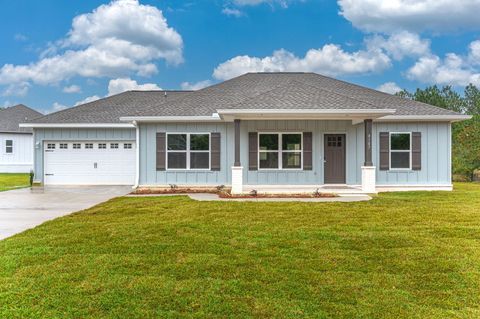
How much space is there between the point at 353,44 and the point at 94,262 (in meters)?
23.1

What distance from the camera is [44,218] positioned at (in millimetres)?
8172

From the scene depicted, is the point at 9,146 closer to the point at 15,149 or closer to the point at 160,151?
the point at 15,149

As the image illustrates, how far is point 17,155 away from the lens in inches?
1093

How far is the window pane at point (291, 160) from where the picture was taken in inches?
543

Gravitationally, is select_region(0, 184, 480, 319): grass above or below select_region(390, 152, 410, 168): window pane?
below

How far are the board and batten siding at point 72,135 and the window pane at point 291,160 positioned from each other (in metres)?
7.61

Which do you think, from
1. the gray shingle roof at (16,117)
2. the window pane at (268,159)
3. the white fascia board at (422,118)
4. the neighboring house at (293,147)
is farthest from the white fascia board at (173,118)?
the gray shingle roof at (16,117)

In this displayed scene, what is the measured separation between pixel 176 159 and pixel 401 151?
8640mm

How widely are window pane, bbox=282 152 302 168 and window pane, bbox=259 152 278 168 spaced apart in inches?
11.9

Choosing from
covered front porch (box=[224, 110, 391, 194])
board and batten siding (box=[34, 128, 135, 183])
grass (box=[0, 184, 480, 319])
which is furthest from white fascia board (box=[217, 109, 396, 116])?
board and batten siding (box=[34, 128, 135, 183])

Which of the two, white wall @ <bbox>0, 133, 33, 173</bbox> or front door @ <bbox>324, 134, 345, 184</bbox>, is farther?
white wall @ <bbox>0, 133, 33, 173</bbox>

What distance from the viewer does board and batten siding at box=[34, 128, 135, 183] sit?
17188mm

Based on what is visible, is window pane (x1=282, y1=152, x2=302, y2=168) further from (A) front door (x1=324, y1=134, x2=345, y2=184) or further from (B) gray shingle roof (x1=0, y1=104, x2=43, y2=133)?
(B) gray shingle roof (x1=0, y1=104, x2=43, y2=133)

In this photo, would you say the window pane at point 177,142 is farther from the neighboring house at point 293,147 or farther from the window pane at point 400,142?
the window pane at point 400,142
